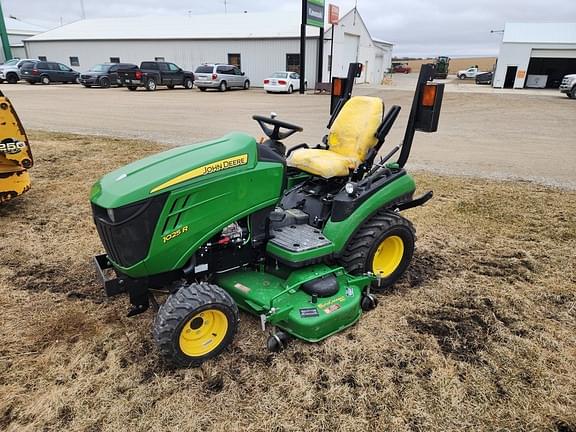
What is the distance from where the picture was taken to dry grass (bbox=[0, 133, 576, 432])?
218 cm

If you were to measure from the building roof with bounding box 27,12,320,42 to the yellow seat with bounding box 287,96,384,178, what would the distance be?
87.6 ft

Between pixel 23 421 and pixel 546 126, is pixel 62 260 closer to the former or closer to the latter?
pixel 23 421

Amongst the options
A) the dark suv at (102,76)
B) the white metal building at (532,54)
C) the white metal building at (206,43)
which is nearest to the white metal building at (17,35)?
the white metal building at (206,43)

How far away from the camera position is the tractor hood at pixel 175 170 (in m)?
2.25

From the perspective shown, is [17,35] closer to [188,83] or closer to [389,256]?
[188,83]

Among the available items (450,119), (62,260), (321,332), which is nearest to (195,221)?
(321,332)

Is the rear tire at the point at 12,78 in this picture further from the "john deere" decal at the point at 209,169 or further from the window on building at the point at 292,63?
the "john deere" decal at the point at 209,169

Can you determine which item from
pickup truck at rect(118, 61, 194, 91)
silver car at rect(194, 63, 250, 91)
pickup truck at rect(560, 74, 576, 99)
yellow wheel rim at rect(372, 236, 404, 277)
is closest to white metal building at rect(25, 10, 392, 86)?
silver car at rect(194, 63, 250, 91)

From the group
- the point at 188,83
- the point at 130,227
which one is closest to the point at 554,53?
the point at 188,83

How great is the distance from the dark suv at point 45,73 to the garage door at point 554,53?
32.0m

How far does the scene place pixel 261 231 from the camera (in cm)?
282

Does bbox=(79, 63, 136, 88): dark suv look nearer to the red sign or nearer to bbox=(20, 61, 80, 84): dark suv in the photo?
bbox=(20, 61, 80, 84): dark suv

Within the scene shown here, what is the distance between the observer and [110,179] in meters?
2.42

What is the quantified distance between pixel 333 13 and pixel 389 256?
90.8 feet
